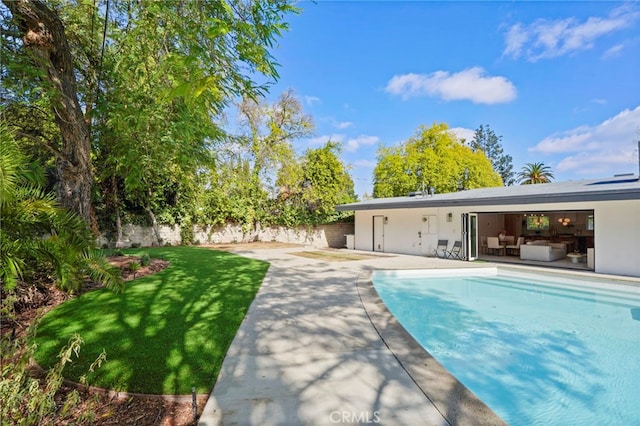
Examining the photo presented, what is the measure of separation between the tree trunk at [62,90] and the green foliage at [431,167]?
2797cm

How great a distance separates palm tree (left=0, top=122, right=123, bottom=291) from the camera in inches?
110

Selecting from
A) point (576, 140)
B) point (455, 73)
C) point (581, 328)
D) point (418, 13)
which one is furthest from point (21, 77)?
point (576, 140)

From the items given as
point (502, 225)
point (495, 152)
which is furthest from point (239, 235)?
point (495, 152)

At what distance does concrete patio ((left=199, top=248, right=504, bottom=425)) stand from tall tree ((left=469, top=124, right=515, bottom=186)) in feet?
Result: 163

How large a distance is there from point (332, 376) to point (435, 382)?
1110mm

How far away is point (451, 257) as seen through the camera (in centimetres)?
1475

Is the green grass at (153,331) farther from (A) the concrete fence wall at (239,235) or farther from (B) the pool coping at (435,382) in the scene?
(A) the concrete fence wall at (239,235)

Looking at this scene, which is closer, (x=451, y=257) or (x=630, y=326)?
(x=630, y=326)

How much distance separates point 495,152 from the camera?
48531 mm

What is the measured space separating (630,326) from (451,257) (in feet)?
27.5

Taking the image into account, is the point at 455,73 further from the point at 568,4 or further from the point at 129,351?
the point at 129,351

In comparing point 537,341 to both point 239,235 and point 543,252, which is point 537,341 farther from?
point 239,235

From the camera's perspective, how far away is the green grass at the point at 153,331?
11.5ft

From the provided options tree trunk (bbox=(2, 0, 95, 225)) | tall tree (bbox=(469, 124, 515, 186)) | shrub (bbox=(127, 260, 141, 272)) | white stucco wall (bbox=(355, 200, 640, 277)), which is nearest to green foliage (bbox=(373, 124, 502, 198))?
white stucco wall (bbox=(355, 200, 640, 277))
